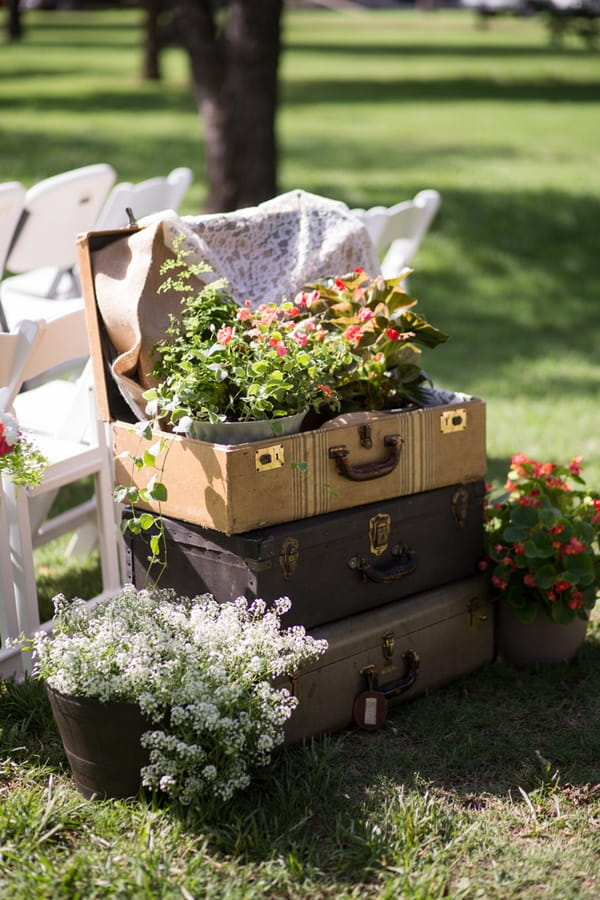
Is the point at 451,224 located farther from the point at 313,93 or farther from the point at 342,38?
the point at 342,38

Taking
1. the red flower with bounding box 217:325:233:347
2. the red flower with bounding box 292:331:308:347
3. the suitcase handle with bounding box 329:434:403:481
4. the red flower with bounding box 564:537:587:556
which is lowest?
the red flower with bounding box 564:537:587:556

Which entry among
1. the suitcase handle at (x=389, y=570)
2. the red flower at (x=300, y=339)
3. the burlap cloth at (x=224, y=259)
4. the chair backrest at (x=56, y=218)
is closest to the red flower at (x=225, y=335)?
the red flower at (x=300, y=339)

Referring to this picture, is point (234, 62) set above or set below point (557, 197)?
above

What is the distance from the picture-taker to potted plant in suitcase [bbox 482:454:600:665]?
10.7ft

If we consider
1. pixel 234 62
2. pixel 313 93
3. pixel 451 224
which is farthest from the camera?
pixel 313 93

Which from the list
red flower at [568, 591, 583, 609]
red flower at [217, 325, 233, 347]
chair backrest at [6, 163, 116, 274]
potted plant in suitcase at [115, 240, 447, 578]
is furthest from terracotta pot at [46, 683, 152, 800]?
chair backrest at [6, 163, 116, 274]

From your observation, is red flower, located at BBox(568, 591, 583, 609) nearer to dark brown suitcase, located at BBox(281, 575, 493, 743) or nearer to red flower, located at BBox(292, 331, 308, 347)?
dark brown suitcase, located at BBox(281, 575, 493, 743)

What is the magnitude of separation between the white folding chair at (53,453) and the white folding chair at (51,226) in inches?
30.3

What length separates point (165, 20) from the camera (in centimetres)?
3166

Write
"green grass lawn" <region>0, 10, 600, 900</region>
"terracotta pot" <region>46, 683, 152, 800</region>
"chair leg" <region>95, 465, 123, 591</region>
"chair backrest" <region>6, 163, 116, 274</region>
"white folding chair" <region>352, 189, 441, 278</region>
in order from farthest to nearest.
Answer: "chair backrest" <region>6, 163, 116, 274</region>
"white folding chair" <region>352, 189, 441, 278</region>
"chair leg" <region>95, 465, 123, 591</region>
"terracotta pot" <region>46, 683, 152, 800</region>
"green grass lawn" <region>0, 10, 600, 900</region>

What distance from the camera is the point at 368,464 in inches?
117

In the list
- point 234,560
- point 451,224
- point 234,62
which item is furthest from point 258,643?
point 451,224

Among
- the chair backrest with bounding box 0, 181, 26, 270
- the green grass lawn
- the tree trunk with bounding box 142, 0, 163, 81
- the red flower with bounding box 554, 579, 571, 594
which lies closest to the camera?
the green grass lawn

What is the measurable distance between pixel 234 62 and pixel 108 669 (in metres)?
6.67
